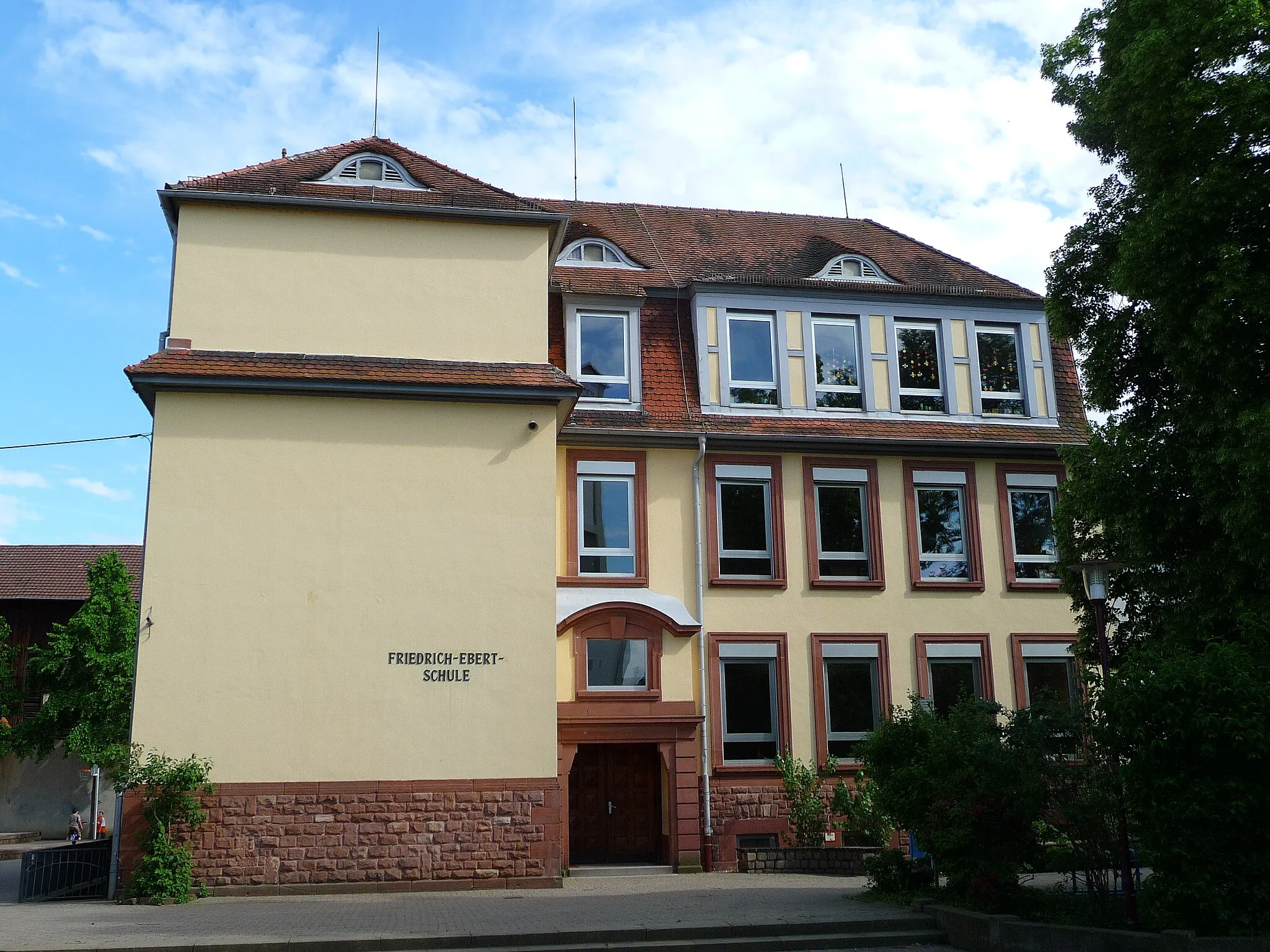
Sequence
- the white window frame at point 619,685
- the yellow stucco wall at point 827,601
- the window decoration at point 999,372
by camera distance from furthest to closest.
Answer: the window decoration at point 999,372 < the yellow stucco wall at point 827,601 < the white window frame at point 619,685

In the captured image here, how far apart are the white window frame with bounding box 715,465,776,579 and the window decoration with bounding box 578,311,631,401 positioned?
2.29 metres

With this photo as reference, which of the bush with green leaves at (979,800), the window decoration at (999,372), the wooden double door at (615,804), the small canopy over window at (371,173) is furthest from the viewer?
the window decoration at (999,372)

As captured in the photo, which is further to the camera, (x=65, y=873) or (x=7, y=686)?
(x=7, y=686)

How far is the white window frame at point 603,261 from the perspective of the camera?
2247 cm

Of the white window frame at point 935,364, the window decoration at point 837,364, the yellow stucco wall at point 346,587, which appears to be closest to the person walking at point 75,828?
the yellow stucco wall at point 346,587

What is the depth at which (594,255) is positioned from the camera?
2273cm

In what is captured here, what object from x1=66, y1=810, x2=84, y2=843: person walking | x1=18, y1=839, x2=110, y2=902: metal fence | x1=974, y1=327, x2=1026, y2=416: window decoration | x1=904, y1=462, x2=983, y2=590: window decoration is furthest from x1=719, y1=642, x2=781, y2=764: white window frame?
x1=66, y1=810, x2=84, y2=843: person walking

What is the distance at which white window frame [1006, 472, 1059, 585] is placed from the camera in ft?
71.4

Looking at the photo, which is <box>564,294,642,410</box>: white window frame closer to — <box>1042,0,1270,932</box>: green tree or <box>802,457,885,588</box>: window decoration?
<box>802,457,885,588</box>: window decoration

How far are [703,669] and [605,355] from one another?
605cm

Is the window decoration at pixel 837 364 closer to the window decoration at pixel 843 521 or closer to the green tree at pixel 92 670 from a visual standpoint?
the window decoration at pixel 843 521

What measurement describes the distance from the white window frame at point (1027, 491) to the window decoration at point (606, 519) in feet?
23.4

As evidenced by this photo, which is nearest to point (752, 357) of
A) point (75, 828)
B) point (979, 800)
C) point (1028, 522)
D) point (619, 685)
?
point (1028, 522)

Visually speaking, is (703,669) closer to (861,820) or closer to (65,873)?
(861,820)
